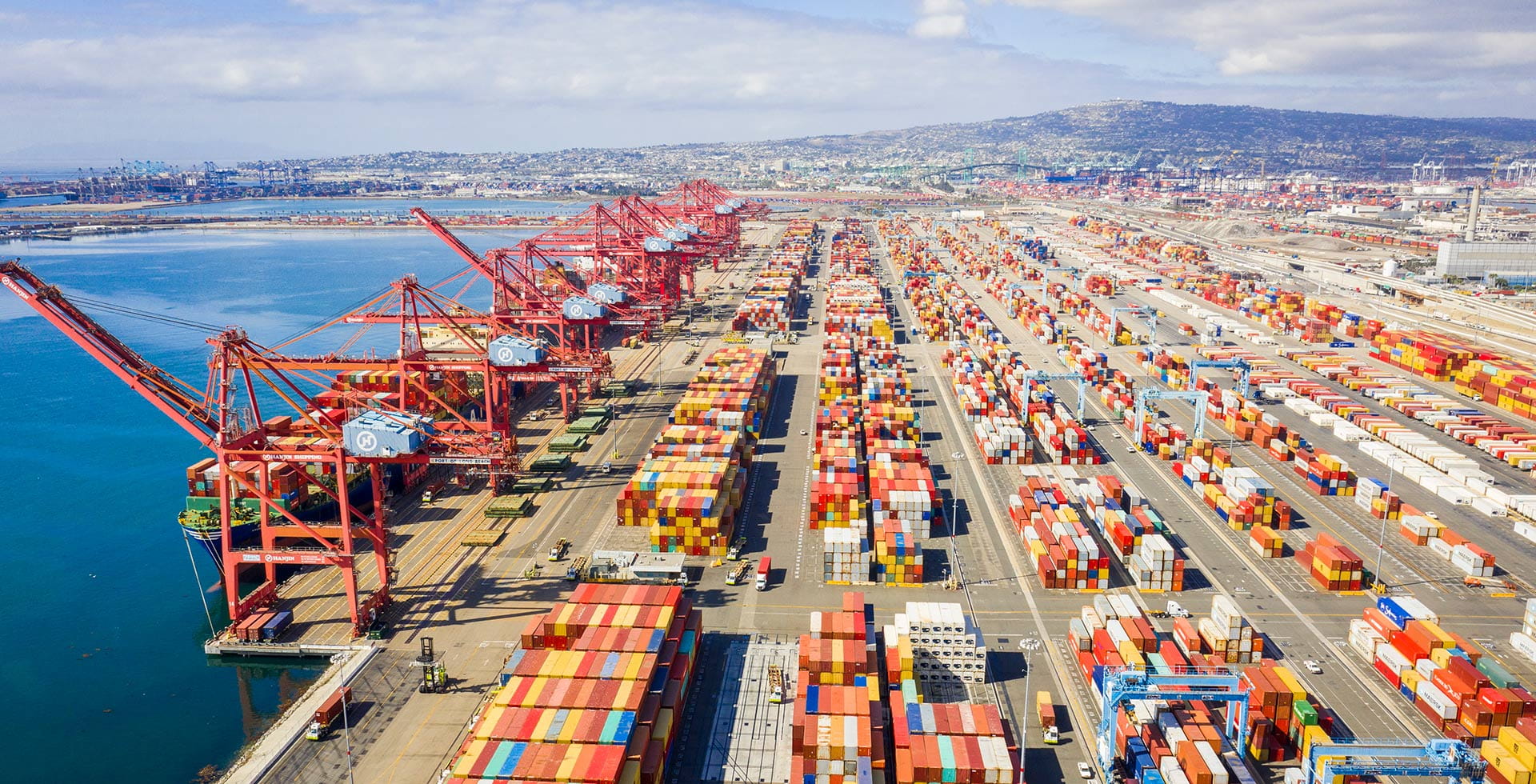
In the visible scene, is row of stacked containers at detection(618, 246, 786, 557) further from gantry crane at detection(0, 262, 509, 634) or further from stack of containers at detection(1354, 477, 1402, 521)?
stack of containers at detection(1354, 477, 1402, 521)

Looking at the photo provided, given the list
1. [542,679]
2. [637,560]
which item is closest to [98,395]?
[637,560]

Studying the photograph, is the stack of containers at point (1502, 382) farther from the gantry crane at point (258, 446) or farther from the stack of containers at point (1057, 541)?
the gantry crane at point (258, 446)

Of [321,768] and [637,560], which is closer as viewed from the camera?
[321,768]

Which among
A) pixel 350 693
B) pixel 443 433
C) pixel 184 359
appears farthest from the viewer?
pixel 184 359

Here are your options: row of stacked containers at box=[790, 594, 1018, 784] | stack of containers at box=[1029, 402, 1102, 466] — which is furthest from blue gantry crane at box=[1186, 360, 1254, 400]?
row of stacked containers at box=[790, 594, 1018, 784]

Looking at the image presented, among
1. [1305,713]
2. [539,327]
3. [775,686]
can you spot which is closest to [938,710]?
[775,686]

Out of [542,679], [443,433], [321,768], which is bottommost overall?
[321,768]

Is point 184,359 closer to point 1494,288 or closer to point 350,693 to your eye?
point 350,693

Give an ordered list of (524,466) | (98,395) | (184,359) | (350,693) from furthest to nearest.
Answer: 1. (184,359)
2. (98,395)
3. (524,466)
4. (350,693)

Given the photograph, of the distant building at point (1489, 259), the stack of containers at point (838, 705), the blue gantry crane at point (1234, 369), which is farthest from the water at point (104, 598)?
the distant building at point (1489, 259)
